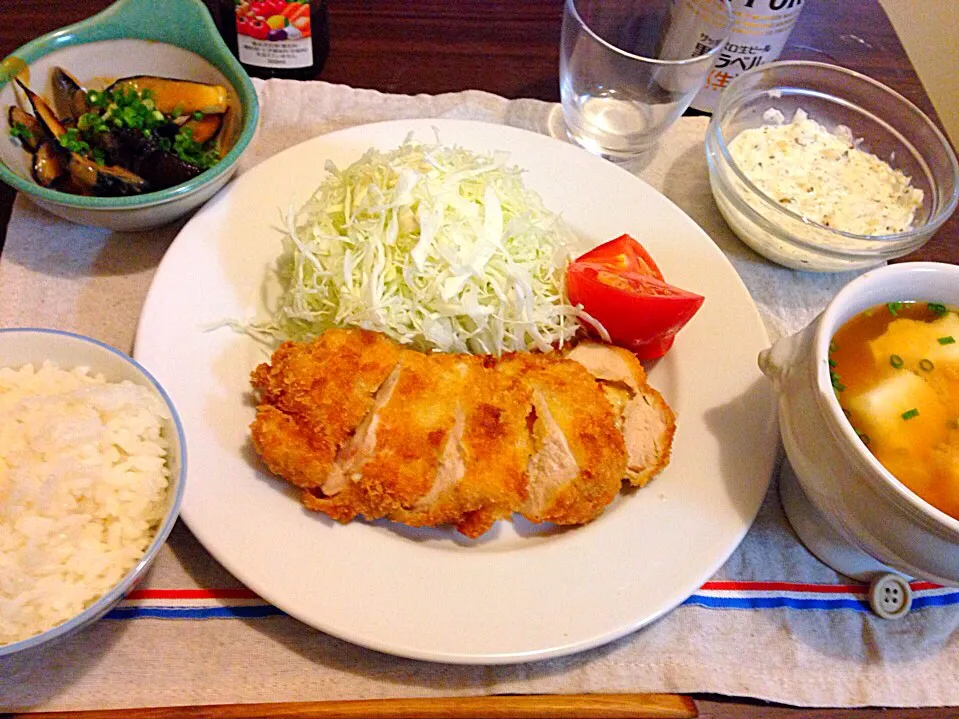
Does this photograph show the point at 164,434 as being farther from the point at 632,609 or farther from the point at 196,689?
the point at 632,609

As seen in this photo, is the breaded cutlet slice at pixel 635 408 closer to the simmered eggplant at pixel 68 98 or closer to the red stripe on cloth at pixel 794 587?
the red stripe on cloth at pixel 794 587

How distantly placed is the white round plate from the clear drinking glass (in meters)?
0.42

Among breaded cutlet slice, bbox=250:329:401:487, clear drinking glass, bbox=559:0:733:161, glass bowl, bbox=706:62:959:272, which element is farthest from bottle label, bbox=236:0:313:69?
glass bowl, bbox=706:62:959:272

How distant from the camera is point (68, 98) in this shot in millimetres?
1969

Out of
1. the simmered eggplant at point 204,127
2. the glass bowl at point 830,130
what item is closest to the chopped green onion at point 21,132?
the simmered eggplant at point 204,127

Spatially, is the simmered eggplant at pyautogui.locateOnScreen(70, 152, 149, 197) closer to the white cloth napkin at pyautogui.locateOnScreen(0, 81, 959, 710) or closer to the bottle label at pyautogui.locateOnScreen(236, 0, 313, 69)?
the white cloth napkin at pyautogui.locateOnScreen(0, 81, 959, 710)

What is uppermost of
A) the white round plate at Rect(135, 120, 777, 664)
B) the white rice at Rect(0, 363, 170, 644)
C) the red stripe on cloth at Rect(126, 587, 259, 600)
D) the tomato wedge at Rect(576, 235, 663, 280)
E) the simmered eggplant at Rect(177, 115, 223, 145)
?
the simmered eggplant at Rect(177, 115, 223, 145)

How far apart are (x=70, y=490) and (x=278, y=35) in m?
1.70

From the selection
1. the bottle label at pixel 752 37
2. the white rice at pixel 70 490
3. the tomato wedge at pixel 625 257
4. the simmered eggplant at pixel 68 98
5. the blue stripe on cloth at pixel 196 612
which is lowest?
the blue stripe on cloth at pixel 196 612

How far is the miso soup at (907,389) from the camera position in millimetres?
1376

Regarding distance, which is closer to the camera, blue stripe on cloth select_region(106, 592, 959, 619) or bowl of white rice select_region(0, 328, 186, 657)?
bowl of white rice select_region(0, 328, 186, 657)

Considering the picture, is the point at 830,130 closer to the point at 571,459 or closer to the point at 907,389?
the point at 907,389

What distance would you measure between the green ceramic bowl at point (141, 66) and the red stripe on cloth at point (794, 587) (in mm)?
1561

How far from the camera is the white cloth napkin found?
1.38 meters
